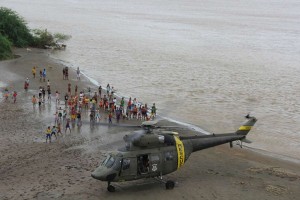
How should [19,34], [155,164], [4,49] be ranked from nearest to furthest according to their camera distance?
[155,164] < [4,49] < [19,34]

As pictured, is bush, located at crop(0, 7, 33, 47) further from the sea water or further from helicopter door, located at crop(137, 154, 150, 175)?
helicopter door, located at crop(137, 154, 150, 175)

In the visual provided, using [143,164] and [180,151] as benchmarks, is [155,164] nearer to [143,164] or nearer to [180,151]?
[143,164]

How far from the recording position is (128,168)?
58.2 ft

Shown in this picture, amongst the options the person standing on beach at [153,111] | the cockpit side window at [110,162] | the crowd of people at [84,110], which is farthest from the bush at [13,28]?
the cockpit side window at [110,162]

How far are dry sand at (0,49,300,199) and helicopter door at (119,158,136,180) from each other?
722 millimetres

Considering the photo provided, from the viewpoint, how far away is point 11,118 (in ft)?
91.1

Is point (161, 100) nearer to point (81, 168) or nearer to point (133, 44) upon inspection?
point (81, 168)

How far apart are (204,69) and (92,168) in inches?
1351

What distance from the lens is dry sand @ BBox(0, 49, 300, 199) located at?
59.3ft

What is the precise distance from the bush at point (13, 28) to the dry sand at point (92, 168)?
96.9 feet

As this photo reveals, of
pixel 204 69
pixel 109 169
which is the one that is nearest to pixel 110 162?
pixel 109 169

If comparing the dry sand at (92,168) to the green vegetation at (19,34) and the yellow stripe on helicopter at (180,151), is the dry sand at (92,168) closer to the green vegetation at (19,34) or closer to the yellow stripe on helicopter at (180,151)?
the yellow stripe on helicopter at (180,151)

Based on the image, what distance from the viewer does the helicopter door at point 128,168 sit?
58.0ft

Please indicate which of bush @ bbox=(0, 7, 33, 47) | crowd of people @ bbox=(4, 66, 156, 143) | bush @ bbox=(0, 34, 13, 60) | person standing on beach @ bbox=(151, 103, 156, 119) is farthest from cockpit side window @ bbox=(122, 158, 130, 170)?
bush @ bbox=(0, 7, 33, 47)
